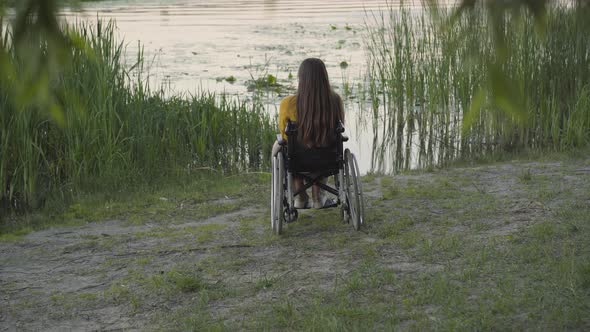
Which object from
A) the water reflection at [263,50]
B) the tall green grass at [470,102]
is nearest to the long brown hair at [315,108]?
the water reflection at [263,50]

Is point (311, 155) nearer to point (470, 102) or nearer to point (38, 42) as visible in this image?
point (38, 42)

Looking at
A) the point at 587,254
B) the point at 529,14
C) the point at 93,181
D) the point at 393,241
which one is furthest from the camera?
the point at 93,181

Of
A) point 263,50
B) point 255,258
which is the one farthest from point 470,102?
point 263,50

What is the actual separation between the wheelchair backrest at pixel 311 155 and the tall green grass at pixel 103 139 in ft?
6.42

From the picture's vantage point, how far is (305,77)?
4.85 metres

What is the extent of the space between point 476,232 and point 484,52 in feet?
10.8

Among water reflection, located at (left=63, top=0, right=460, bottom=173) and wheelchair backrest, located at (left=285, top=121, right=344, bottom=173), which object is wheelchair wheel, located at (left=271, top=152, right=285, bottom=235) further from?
water reflection, located at (left=63, top=0, right=460, bottom=173)

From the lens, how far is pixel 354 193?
4.82 metres

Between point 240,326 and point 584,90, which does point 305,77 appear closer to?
point 240,326

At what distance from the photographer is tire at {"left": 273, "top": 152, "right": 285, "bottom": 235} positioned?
474 cm

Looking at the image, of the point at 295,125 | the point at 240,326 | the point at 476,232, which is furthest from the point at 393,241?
the point at 240,326

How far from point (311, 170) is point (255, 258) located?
68 centimetres

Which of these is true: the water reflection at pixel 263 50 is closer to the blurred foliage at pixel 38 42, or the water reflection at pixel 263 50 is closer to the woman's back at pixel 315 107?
the woman's back at pixel 315 107

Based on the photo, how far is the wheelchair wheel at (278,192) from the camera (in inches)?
187
